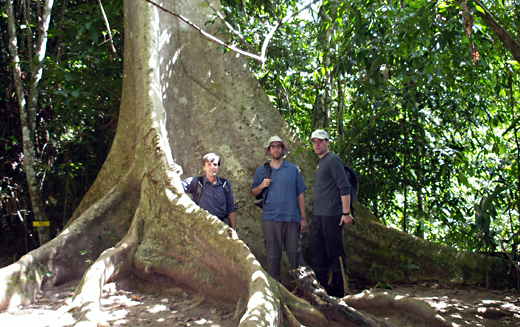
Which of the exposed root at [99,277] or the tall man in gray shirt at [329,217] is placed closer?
the exposed root at [99,277]

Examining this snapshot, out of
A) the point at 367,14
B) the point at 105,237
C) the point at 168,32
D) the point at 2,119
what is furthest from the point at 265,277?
the point at 2,119

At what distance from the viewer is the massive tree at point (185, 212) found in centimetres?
301

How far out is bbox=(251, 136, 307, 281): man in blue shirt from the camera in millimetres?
3924

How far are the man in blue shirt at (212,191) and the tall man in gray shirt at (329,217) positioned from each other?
852 millimetres

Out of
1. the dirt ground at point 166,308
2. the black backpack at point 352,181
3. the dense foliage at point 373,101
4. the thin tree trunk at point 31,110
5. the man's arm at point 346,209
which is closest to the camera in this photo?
the dirt ground at point 166,308

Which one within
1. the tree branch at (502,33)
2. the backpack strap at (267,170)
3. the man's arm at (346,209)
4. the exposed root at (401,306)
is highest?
the tree branch at (502,33)

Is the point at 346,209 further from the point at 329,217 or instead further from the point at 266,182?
the point at 266,182

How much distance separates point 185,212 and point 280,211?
0.94 meters

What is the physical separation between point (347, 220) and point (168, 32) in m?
3.33

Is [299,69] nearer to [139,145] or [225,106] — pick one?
[225,106]

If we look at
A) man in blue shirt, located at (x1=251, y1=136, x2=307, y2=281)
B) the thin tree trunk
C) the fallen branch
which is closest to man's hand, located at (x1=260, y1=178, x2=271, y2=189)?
man in blue shirt, located at (x1=251, y1=136, x2=307, y2=281)

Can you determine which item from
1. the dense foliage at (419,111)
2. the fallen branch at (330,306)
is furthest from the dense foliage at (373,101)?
the fallen branch at (330,306)

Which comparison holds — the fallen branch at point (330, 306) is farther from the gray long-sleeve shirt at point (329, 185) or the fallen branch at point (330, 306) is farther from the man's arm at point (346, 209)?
the gray long-sleeve shirt at point (329, 185)

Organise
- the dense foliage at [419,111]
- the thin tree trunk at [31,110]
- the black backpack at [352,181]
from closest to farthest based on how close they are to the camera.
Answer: the black backpack at [352,181] < the dense foliage at [419,111] < the thin tree trunk at [31,110]
